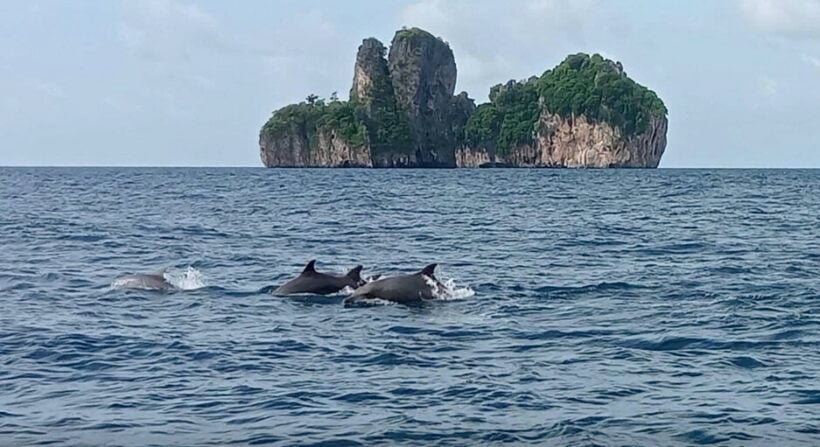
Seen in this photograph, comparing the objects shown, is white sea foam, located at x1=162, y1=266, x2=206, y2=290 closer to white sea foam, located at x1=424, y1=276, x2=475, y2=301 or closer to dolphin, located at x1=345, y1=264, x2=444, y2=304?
dolphin, located at x1=345, y1=264, x2=444, y2=304

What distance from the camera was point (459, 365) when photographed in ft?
51.1

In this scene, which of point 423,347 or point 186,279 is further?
point 186,279

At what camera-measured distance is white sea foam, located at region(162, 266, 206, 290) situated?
79.3ft

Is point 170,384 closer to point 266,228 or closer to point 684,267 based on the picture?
point 684,267

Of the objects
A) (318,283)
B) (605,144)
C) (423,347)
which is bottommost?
(423,347)

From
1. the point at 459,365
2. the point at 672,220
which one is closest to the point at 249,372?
the point at 459,365

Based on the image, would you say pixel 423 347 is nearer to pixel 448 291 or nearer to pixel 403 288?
pixel 403 288

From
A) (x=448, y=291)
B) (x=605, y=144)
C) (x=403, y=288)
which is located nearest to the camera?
(x=403, y=288)

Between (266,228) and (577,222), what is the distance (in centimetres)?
1274

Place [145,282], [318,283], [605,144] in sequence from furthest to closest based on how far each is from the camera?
[605,144] → [145,282] → [318,283]

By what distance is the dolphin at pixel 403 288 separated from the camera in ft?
71.2

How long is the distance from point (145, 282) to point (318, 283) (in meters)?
3.85

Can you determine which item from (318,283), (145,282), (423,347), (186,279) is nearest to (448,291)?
(318,283)

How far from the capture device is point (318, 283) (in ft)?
74.8
